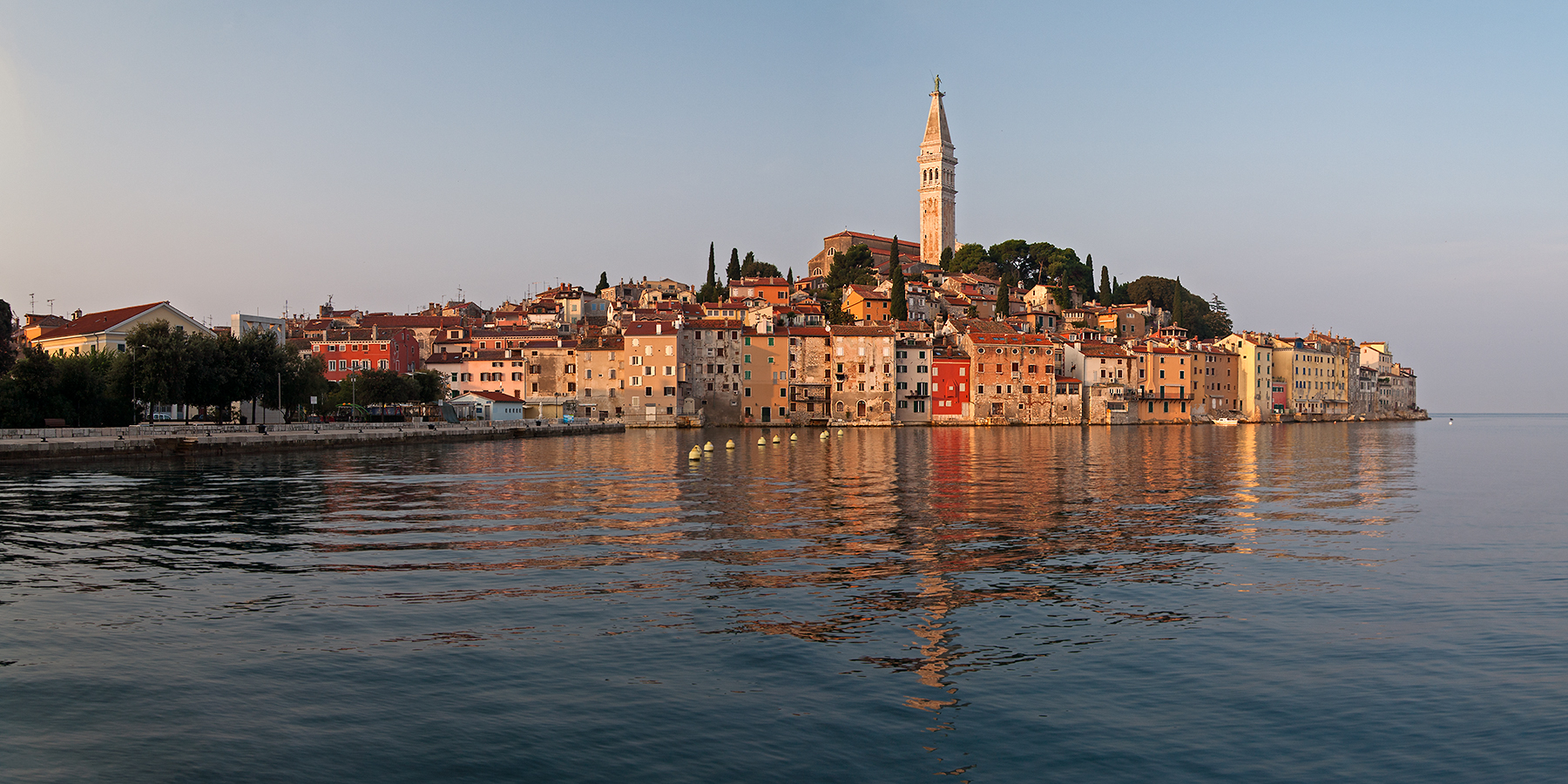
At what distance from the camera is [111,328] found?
6438 centimetres

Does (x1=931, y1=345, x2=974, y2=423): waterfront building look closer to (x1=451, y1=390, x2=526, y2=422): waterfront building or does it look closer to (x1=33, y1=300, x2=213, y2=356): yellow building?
(x1=451, y1=390, x2=526, y2=422): waterfront building

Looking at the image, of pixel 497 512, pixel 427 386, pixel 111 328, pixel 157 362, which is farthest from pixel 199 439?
pixel 427 386

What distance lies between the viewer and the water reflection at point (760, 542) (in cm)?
1252

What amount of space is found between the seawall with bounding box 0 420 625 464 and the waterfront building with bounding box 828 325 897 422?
37.4m

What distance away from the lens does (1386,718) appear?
912 centimetres

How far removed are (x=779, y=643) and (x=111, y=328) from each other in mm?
67006

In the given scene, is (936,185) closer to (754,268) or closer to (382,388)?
(754,268)

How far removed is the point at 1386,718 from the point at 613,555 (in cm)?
1152

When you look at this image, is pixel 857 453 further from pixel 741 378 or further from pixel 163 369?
pixel 741 378

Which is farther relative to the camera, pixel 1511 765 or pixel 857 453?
pixel 857 453

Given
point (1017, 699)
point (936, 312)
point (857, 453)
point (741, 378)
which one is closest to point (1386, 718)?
point (1017, 699)

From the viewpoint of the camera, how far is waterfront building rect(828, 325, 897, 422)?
98.5m

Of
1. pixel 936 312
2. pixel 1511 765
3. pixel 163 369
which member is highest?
pixel 936 312

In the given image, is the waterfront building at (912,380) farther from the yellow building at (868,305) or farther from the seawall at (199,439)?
the seawall at (199,439)
